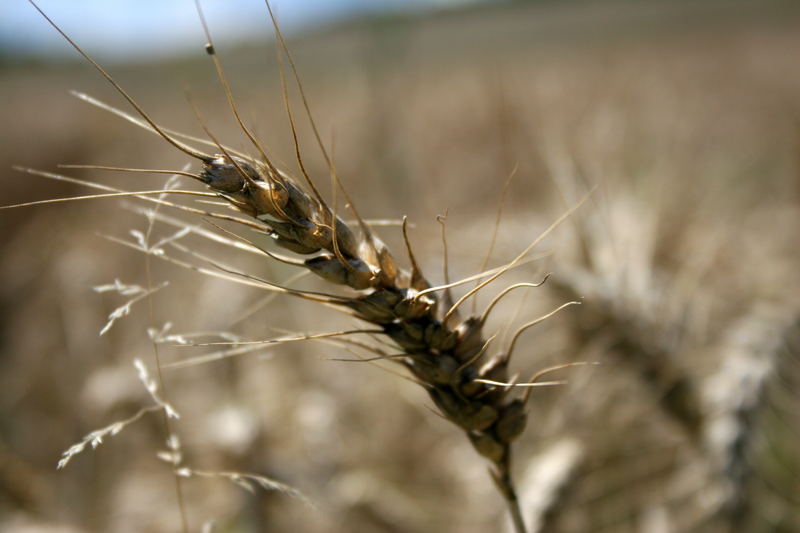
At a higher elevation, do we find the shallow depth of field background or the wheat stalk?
the wheat stalk

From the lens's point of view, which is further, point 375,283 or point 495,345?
point 495,345

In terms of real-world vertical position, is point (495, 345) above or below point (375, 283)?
below

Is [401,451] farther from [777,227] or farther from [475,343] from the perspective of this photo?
[777,227]

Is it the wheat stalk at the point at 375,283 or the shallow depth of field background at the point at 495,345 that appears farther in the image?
the shallow depth of field background at the point at 495,345

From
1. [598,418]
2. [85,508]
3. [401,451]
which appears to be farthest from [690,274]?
[85,508]

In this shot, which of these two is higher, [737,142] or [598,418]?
[598,418]

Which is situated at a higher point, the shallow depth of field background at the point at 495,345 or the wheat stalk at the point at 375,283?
the wheat stalk at the point at 375,283

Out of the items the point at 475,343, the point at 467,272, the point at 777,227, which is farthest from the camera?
the point at 777,227

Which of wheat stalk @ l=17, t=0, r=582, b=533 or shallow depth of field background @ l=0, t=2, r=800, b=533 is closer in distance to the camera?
wheat stalk @ l=17, t=0, r=582, b=533
